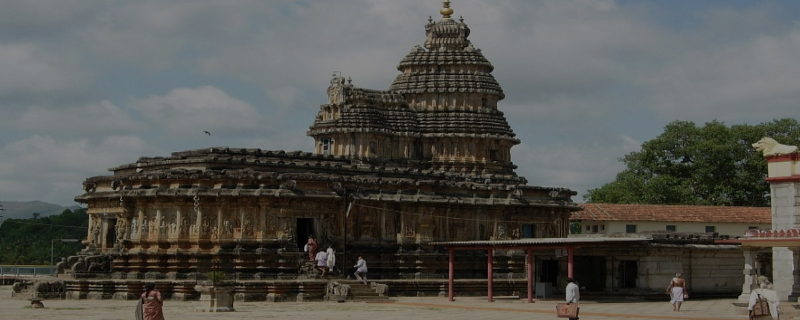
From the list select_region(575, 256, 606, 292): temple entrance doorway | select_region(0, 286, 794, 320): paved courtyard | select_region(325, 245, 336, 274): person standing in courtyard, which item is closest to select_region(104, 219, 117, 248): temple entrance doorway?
select_region(0, 286, 794, 320): paved courtyard

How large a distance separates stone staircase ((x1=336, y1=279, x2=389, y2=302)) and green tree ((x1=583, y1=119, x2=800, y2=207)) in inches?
1943

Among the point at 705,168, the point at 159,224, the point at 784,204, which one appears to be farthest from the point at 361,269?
the point at 705,168

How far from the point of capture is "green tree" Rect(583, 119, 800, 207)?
3816 inches

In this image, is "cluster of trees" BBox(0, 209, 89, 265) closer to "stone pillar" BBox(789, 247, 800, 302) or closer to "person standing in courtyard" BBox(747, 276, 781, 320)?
"stone pillar" BBox(789, 247, 800, 302)

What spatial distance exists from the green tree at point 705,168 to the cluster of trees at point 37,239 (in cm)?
5172

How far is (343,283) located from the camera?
173 ft

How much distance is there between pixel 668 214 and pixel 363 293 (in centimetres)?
3704

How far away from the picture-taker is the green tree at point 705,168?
96.9 meters

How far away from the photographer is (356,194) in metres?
58.8

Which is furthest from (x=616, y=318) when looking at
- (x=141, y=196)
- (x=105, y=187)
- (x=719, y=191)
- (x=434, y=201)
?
(x=719, y=191)

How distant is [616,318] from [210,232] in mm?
22226

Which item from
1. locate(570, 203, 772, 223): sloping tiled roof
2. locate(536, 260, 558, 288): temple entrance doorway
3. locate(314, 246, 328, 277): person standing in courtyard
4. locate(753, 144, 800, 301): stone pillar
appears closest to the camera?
locate(753, 144, 800, 301): stone pillar

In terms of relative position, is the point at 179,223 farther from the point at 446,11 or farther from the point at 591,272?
the point at 446,11

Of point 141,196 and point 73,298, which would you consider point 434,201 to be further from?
point 73,298
